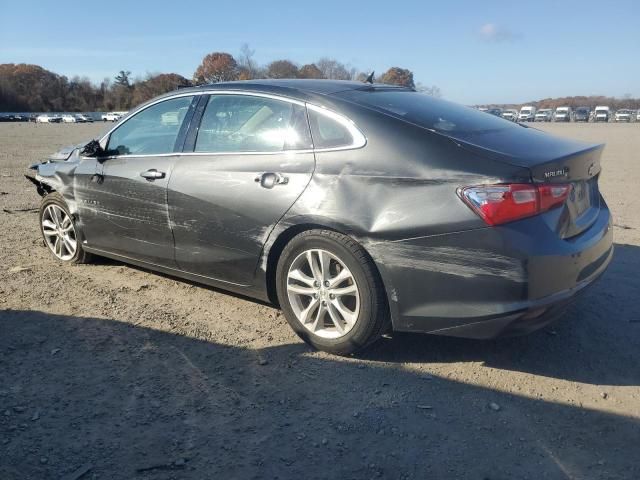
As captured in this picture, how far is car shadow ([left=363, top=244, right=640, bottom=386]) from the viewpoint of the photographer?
3.39 meters

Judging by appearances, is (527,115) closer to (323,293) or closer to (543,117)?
(543,117)

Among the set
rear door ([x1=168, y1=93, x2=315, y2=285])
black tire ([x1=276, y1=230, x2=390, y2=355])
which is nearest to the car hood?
rear door ([x1=168, y1=93, x2=315, y2=285])

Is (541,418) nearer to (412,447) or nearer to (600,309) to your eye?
(412,447)

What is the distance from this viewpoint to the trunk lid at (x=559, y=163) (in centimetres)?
309

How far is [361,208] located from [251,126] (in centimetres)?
117

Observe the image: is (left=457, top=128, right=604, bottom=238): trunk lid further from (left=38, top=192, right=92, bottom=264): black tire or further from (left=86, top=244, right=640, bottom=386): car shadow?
(left=38, top=192, right=92, bottom=264): black tire

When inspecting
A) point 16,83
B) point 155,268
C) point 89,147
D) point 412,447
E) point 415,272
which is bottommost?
point 412,447

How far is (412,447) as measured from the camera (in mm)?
2668

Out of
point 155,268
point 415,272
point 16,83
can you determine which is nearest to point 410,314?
point 415,272

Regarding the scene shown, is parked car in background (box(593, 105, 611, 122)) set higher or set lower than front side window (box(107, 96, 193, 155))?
higher

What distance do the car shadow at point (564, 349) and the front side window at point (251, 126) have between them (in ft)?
4.97

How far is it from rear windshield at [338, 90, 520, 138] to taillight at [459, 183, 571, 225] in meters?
0.51

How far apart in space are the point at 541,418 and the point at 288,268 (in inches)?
68.4

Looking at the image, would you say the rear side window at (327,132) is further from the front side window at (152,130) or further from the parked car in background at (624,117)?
the parked car in background at (624,117)
